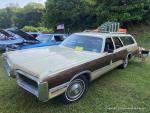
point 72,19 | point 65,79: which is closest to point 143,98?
point 65,79

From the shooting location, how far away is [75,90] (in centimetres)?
418

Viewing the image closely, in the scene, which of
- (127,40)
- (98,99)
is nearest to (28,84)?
(98,99)

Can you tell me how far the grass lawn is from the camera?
3920 millimetres

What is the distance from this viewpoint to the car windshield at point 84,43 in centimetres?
518

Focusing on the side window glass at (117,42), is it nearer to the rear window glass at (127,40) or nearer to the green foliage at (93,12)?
the rear window glass at (127,40)

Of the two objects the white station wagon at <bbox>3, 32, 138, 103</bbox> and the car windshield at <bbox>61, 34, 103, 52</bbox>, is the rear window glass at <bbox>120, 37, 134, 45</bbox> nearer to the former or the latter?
the white station wagon at <bbox>3, 32, 138, 103</bbox>

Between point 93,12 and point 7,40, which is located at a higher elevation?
point 93,12

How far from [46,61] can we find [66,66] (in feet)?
1.79

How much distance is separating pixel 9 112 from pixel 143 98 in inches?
129

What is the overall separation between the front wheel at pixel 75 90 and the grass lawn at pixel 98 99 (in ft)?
0.41

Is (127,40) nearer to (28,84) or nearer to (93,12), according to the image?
(28,84)

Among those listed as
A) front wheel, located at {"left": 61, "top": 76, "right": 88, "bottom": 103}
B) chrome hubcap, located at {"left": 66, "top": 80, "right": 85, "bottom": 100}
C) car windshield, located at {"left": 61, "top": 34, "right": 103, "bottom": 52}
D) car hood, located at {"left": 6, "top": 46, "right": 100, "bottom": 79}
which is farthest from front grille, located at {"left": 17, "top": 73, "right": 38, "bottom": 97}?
car windshield, located at {"left": 61, "top": 34, "right": 103, "bottom": 52}

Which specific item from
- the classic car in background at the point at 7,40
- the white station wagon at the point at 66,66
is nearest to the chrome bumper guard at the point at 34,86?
the white station wagon at the point at 66,66

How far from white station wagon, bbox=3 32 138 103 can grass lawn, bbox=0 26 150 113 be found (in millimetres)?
313
